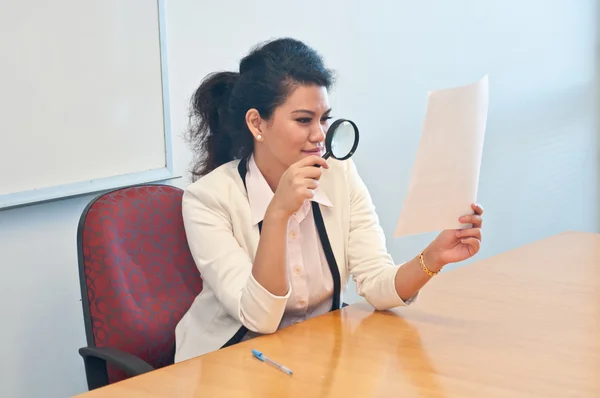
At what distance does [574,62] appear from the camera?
3.84 meters

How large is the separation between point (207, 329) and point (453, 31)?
7.06ft

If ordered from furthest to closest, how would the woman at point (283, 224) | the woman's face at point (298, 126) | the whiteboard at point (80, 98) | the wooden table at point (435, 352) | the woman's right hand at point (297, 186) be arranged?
the whiteboard at point (80, 98) < the woman's face at point (298, 126) < the woman at point (283, 224) < the woman's right hand at point (297, 186) < the wooden table at point (435, 352)

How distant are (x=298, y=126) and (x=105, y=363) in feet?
2.20

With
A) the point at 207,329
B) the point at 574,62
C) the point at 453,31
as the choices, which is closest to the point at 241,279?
the point at 207,329

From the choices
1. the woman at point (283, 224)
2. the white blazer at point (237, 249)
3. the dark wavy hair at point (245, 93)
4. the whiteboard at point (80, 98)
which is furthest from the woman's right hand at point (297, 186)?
the whiteboard at point (80, 98)

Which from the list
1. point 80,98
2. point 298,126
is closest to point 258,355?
point 298,126

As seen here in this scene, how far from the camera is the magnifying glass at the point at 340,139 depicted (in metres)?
1.50

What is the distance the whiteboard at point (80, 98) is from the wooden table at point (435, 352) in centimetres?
90

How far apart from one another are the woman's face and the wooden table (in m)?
0.38

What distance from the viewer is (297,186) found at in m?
1.50

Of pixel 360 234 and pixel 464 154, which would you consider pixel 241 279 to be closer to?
pixel 360 234

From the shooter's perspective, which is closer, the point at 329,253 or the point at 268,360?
the point at 268,360

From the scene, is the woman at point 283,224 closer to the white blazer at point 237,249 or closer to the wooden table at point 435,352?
the white blazer at point 237,249

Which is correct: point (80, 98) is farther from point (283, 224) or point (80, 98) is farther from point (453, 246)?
point (453, 246)
